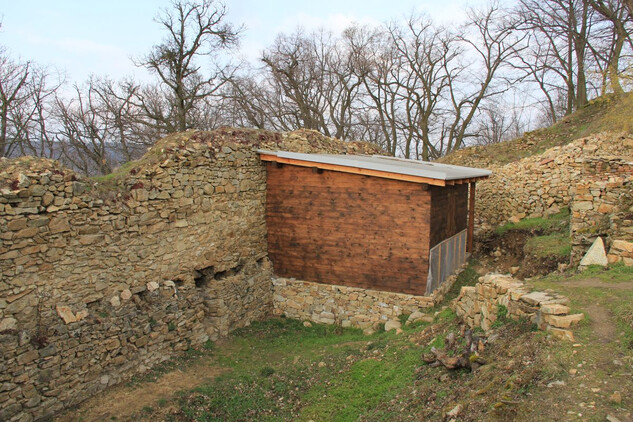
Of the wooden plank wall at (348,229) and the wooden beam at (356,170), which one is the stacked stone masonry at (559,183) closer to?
the wooden beam at (356,170)

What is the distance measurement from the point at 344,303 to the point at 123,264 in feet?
18.8

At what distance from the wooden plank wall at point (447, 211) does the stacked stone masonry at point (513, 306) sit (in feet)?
11.7

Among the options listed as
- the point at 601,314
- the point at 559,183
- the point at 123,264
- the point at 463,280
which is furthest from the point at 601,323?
the point at 559,183

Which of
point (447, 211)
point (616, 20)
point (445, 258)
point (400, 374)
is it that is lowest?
point (400, 374)

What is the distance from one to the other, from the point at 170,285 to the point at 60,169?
3325mm

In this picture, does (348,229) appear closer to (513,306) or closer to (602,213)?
(513,306)

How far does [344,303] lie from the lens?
11266mm

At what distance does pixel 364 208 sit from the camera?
432 inches

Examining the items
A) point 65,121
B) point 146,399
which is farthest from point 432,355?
point 65,121

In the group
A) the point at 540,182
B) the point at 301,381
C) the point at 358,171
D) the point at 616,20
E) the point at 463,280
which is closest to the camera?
the point at 301,381

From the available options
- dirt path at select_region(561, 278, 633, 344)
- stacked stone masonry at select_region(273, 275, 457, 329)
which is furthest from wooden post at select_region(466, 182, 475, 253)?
dirt path at select_region(561, 278, 633, 344)

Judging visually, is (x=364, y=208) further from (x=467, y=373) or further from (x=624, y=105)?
(x=624, y=105)

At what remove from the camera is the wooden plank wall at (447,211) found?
1099 cm

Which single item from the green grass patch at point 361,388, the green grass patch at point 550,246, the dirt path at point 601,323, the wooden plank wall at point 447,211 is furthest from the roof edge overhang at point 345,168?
the dirt path at point 601,323
